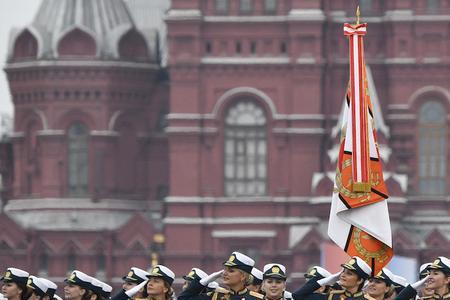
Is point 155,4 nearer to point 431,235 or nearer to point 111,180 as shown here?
point 111,180

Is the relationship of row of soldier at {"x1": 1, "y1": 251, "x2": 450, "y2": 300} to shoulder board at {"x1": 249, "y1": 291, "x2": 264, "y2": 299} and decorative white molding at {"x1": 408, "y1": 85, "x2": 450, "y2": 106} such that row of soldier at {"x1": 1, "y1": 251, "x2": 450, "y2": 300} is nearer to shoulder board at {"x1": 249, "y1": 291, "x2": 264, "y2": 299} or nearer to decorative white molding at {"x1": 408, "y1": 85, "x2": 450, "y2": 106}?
shoulder board at {"x1": 249, "y1": 291, "x2": 264, "y2": 299}

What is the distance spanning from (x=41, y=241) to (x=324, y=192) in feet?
29.0

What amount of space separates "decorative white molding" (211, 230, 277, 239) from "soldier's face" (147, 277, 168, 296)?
53.2 m

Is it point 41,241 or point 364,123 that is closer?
point 364,123

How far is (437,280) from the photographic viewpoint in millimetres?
29766

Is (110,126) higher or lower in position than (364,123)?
lower

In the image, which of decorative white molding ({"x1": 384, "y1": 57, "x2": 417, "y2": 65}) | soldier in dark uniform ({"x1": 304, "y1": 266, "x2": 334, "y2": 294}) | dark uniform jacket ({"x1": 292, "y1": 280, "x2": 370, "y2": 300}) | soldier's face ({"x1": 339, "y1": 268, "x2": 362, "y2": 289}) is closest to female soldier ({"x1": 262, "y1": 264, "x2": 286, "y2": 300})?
dark uniform jacket ({"x1": 292, "y1": 280, "x2": 370, "y2": 300})

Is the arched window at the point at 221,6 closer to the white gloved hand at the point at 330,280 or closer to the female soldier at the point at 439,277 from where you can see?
the white gloved hand at the point at 330,280

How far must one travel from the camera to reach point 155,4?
9525cm

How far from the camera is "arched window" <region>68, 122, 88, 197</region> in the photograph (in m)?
86.2

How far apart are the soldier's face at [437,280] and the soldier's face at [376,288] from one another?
1.54 ft

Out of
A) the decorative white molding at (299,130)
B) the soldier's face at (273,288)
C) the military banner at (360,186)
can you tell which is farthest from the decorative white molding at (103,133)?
the soldier's face at (273,288)

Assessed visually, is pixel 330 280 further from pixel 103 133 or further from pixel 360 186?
pixel 103 133

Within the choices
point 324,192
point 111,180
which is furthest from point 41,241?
point 324,192
